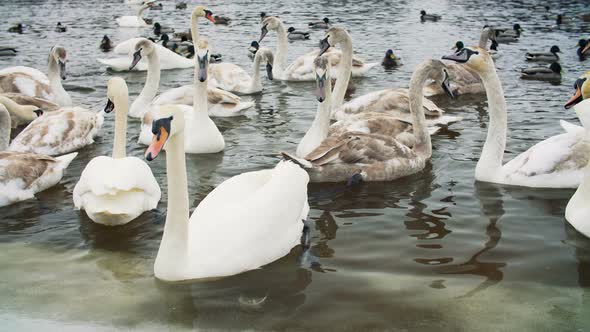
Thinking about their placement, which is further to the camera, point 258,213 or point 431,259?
point 431,259

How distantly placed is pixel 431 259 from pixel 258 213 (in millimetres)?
1648

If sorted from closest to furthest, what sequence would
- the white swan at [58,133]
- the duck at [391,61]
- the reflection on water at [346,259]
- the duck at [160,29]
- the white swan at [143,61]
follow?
the reflection on water at [346,259]
the white swan at [58,133]
the white swan at [143,61]
the duck at [391,61]
the duck at [160,29]

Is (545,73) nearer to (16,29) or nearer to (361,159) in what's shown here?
(361,159)

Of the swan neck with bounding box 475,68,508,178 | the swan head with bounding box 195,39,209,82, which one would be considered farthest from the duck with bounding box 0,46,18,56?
the swan neck with bounding box 475,68,508,178

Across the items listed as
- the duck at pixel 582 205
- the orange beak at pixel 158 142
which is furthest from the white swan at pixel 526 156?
the orange beak at pixel 158 142

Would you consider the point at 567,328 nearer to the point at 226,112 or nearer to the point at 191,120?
the point at 191,120

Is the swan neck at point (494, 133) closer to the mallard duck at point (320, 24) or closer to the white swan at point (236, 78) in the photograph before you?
the white swan at point (236, 78)

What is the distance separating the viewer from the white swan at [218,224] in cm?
559

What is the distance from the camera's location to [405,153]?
8625 millimetres

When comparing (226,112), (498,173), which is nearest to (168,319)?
(498,173)

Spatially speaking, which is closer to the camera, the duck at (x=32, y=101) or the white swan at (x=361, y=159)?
the white swan at (x=361, y=159)

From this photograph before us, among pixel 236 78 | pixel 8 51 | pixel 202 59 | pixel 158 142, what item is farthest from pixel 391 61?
pixel 158 142

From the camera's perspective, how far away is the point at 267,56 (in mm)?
15219

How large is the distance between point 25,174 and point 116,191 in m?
1.79
